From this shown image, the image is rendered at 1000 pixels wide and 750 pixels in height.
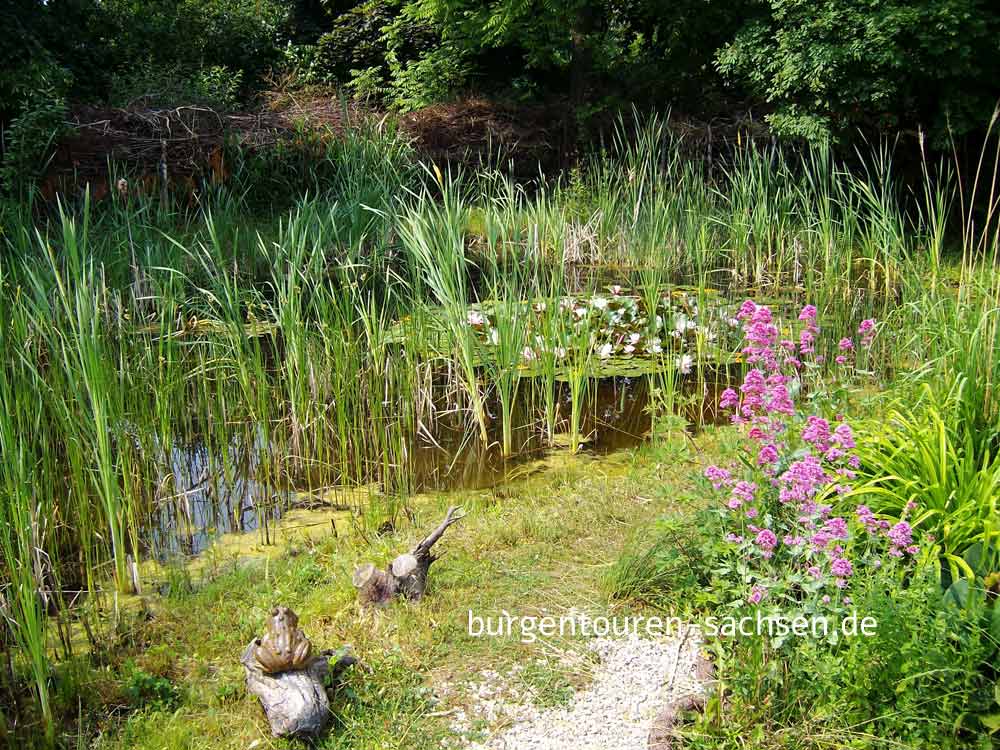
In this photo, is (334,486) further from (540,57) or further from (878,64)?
(540,57)

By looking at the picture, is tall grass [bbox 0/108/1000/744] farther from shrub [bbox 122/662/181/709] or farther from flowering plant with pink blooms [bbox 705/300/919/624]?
flowering plant with pink blooms [bbox 705/300/919/624]

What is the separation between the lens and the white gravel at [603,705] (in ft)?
6.55

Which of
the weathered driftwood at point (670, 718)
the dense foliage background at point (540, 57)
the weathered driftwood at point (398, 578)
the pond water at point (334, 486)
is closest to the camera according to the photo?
the weathered driftwood at point (670, 718)

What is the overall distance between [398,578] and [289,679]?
556mm

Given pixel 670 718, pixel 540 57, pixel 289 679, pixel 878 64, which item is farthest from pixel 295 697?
pixel 540 57

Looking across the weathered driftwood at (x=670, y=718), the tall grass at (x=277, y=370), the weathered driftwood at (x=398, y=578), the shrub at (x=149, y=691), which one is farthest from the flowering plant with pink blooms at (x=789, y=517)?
the shrub at (x=149, y=691)

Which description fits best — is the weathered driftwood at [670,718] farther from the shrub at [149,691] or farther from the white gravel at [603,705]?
the shrub at [149,691]

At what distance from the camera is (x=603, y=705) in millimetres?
2107

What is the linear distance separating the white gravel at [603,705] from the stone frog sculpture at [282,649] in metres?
0.42

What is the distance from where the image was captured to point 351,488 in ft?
11.5

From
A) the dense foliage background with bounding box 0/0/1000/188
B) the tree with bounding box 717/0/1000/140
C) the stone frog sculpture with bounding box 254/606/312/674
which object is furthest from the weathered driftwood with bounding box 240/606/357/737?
the tree with bounding box 717/0/1000/140

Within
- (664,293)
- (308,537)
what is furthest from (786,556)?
(664,293)

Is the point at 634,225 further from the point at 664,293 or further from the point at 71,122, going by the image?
the point at 71,122

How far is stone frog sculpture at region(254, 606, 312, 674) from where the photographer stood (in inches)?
79.3
